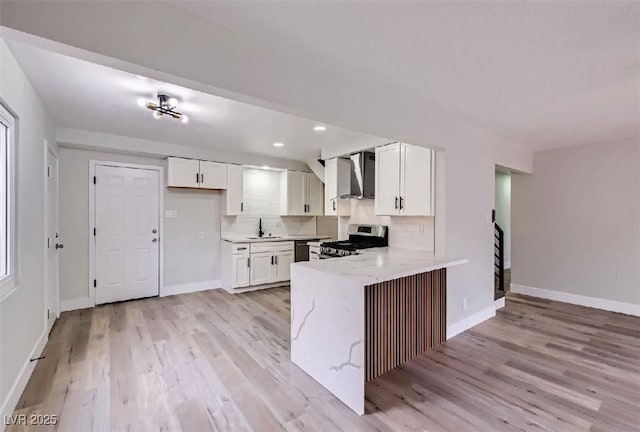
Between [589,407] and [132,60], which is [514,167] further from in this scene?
[132,60]

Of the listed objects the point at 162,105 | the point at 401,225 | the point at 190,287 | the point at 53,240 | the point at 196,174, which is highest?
the point at 162,105

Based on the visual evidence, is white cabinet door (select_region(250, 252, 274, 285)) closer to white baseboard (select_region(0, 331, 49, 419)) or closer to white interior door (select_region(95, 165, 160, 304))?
white interior door (select_region(95, 165, 160, 304))

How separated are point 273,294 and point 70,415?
10.4ft

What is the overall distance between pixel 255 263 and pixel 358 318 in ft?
11.2

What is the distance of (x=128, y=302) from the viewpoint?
452 cm

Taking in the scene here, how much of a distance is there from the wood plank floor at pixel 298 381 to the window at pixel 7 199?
3.32 ft

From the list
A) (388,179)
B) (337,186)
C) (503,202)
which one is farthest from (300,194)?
(503,202)

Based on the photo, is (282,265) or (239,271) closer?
(239,271)

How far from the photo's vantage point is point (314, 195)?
6.18 metres

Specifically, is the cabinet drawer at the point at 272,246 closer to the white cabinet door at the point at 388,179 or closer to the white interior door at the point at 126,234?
the white interior door at the point at 126,234

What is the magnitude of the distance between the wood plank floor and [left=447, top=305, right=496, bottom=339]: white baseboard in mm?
78

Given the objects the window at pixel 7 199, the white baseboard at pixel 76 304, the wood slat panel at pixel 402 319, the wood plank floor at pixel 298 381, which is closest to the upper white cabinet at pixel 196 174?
the white baseboard at pixel 76 304

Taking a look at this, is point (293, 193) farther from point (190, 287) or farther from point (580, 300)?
point (580, 300)

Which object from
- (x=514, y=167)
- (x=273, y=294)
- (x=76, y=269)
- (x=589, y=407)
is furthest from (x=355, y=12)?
(x=76, y=269)
